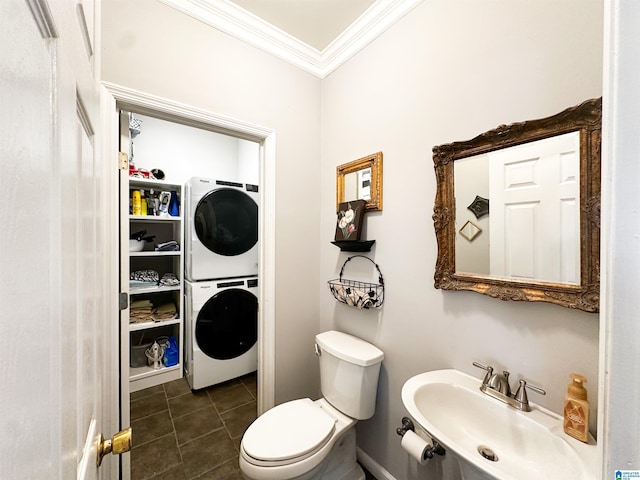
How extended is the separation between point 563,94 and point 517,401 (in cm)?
109

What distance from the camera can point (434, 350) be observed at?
4.17 feet

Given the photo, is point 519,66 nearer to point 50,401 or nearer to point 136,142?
point 50,401

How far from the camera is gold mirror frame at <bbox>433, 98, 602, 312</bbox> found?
0.83 m

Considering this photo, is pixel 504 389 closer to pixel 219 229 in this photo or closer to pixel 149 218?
pixel 219 229

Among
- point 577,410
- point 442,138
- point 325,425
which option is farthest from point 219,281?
point 577,410

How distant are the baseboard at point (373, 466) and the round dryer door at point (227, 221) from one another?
6.21 feet

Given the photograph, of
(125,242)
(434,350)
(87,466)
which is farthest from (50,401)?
(434,350)

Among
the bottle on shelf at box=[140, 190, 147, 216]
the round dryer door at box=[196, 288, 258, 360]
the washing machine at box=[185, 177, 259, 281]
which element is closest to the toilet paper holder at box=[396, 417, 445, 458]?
the round dryer door at box=[196, 288, 258, 360]

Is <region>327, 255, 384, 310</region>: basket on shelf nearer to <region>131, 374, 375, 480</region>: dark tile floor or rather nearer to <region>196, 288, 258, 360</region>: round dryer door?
<region>131, 374, 375, 480</region>: dark tile floor

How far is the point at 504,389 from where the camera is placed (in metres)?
0.98

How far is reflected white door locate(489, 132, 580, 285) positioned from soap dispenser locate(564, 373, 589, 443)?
12.7 inches

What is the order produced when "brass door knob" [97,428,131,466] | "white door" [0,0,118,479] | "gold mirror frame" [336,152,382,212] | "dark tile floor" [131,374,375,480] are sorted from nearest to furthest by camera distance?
"white door" [0,0,118,479]
"brass door knob" [97,428,131,466]
"gold mirror frame" [336,152,382,212]
"dark tile floor" [131,374,375,480]

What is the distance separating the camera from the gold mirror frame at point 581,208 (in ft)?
2.73

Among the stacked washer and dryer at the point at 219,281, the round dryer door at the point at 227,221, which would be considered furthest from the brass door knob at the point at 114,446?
the round dryer door at the point at 227,221
